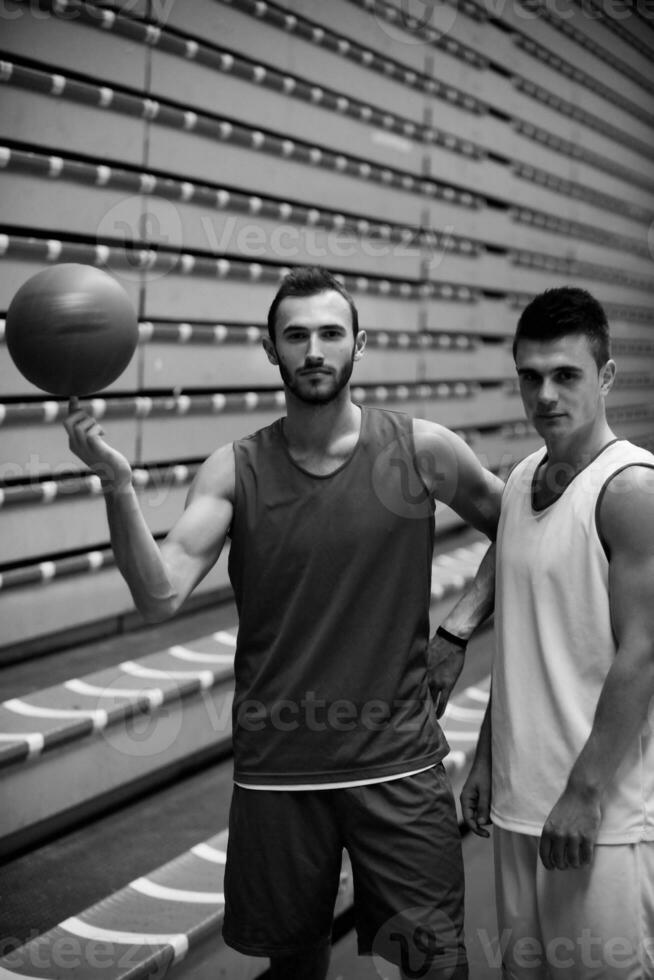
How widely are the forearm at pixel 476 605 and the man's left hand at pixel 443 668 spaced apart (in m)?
0.05

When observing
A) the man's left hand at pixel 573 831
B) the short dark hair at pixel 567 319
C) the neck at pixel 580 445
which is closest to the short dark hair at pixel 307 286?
the short dark hair at pixel 567 319

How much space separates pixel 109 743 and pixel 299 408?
145cm

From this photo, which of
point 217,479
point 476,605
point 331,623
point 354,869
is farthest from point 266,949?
point 217,479

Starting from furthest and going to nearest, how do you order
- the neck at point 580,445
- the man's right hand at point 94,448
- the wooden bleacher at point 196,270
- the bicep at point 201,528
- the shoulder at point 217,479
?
1. the wooden bleacher at point 196,270
2. the shoulder at point 217,479
3. the bicep at point 201,528
4. the neck at point 580,445
5. the man's right hand at point 94,448

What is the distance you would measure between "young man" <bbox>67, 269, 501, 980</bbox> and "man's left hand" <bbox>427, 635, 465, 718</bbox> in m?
0.08

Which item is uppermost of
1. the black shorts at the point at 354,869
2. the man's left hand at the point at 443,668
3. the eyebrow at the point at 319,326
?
the eyebrow at the point at 319,326

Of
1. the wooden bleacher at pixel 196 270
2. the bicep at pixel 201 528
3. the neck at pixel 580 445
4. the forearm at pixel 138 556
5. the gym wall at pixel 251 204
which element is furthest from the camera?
the gym wall at pixel 251 204

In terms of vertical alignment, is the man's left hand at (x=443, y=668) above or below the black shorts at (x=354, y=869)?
above

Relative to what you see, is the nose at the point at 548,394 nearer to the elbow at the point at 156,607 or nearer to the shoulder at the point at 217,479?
the shoulder at the point at 217,479

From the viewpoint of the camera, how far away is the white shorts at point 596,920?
1.82m

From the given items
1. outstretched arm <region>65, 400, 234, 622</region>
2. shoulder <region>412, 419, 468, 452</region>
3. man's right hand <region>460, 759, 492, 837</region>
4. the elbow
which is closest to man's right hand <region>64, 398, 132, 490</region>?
outstretched arm <region>65, 400, 234, 622</region>

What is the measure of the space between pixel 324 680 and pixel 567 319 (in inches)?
32.5

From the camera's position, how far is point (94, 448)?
5.73 feet

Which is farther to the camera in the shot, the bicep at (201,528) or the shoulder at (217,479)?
the shoulder at (217,479)
